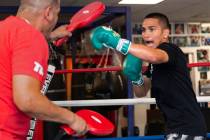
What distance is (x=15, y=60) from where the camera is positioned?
1.00 m

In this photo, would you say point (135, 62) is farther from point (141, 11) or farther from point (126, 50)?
point (141, 11)

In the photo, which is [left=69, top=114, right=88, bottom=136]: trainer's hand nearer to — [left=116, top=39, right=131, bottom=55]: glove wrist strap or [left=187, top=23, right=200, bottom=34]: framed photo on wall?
[left=116, top=39, right=131, bottom=55]: glove wrist strap

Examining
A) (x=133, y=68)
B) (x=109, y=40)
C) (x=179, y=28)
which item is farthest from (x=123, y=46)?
(x=179, y=28)

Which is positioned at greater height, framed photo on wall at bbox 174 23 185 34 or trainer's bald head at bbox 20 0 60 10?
framed photo on wall at bbox 174 23 185 34

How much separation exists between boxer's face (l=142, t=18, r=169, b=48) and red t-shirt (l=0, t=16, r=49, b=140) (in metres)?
0.70

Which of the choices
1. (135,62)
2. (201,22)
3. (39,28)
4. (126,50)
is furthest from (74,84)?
(201,22)

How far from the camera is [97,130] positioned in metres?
1.09

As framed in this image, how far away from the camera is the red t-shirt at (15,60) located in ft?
3.28

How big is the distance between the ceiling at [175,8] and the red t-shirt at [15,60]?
5296mm

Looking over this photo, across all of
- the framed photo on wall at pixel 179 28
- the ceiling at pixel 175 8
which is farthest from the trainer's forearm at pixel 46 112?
the framed photo on wall at pixel 179 28

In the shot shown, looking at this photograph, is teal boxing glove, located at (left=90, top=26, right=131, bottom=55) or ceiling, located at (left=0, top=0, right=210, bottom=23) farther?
ceiling, located at (left=0, top=0, right=210, bottom=23)

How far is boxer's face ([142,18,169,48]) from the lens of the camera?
166 cm

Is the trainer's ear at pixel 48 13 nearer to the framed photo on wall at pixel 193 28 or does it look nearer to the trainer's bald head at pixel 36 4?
the trainer's bald head at pixel 36 4

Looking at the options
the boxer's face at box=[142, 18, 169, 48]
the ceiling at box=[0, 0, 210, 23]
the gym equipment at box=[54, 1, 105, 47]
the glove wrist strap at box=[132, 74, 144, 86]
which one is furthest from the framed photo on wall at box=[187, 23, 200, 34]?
the gym equipment at box=[54, 1, 105, 47]
